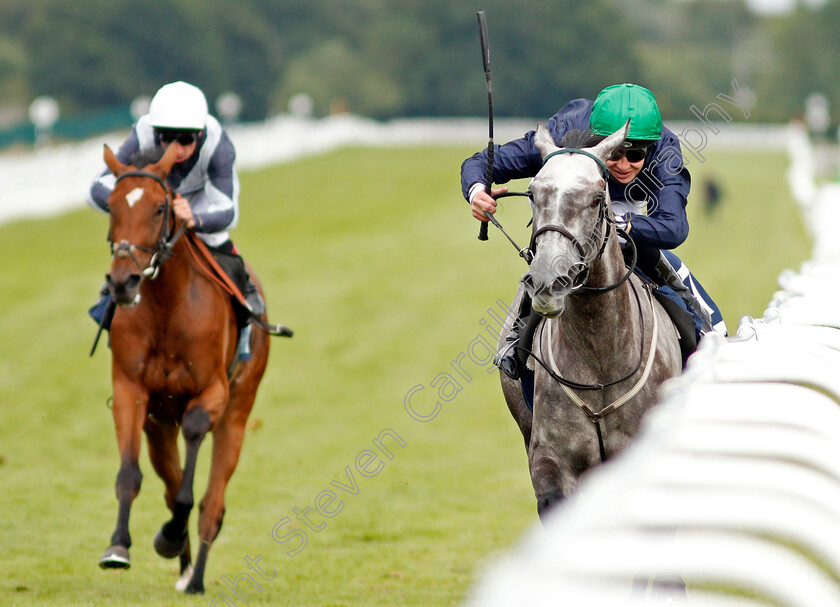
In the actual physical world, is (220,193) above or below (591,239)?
above

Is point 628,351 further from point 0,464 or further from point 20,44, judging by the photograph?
point 20,44

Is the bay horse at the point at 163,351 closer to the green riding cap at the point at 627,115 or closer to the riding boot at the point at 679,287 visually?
the green riding cap at the point at 627,115

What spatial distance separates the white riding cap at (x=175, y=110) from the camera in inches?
236

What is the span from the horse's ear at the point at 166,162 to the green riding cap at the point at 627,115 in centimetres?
214

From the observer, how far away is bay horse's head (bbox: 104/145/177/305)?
526 cm

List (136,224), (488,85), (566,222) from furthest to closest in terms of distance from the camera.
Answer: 1. (136,224)
2. (488,85)
3. (566,222)

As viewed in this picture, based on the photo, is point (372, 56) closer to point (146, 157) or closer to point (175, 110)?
point (175, 110)

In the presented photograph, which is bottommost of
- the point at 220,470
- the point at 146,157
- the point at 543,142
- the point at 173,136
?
the point at 220,470

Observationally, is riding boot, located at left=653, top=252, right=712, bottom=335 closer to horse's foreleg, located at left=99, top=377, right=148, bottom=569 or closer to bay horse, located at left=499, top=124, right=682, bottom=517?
bay horse, located at left=499, top=124, right=682, bottom=517

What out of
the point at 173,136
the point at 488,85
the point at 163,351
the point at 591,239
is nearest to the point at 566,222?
the point at 591,239

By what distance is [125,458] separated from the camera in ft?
18.0

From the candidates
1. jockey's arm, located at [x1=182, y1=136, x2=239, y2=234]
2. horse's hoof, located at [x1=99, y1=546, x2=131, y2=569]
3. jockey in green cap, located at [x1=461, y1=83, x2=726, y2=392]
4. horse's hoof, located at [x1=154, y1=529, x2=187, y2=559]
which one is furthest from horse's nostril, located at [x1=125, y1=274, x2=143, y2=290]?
jockey in green cap, located at [x1=461, y1=83, x2=726, y2=392]

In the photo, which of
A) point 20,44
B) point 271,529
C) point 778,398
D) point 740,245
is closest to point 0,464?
point 271,529

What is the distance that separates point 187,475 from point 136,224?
50.3 inches
